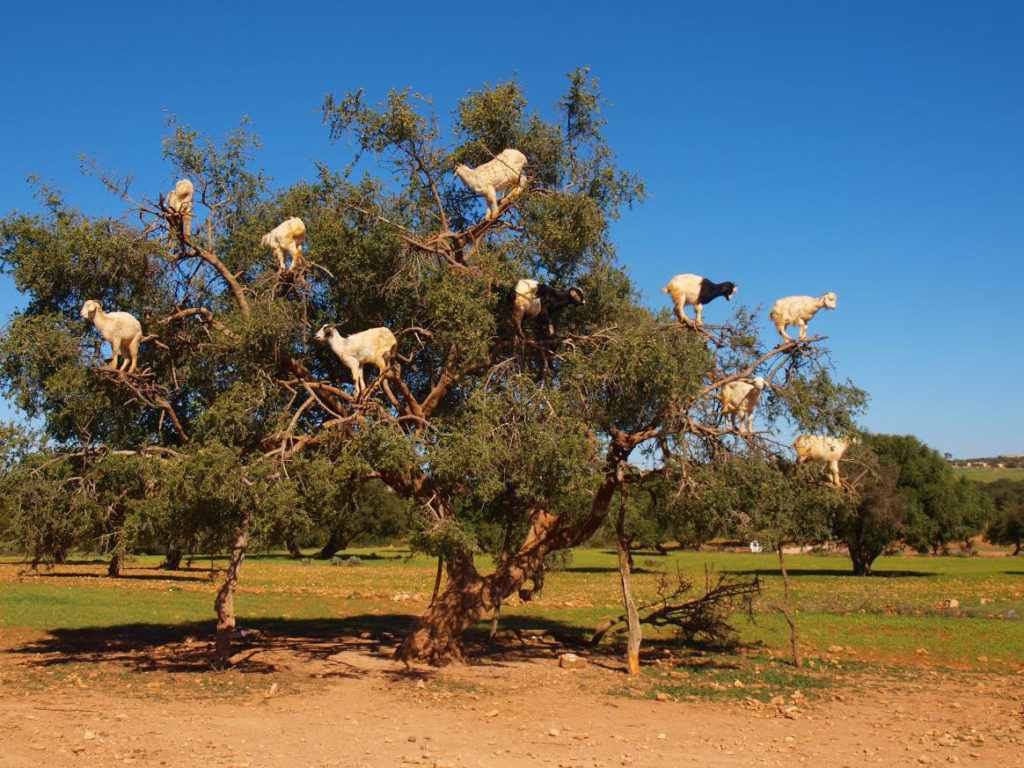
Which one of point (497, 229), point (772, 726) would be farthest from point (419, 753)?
point (497, 229)

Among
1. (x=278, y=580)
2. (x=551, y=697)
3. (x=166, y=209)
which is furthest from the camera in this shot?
(x=278, y=580)

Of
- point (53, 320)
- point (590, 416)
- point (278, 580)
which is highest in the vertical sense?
point (53, 320)

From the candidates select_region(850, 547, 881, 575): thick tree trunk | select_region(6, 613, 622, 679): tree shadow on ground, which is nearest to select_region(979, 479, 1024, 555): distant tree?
select_region(850, 547, 881, 575): thick tree trunk

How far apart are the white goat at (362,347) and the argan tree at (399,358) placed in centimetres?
62

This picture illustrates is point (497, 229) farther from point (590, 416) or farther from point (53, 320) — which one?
point (53, 320)

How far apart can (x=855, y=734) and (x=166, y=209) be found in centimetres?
1303

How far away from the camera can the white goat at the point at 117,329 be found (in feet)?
42.6

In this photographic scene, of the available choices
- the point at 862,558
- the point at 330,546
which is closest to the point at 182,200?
the point at 862,558

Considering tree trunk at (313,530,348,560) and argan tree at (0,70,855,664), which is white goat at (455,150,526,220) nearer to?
argan tree at (0,70,855,664)

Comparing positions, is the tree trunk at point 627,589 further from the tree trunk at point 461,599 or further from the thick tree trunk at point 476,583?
the tree trunk at point 461,599

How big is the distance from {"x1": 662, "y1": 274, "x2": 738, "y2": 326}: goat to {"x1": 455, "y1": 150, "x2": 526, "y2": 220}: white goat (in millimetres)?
3407

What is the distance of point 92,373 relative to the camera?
45.4ft

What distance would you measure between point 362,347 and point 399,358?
217 centimetres

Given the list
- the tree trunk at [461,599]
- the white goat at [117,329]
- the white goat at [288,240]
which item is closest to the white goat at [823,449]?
the tree trunk at [461,599]
